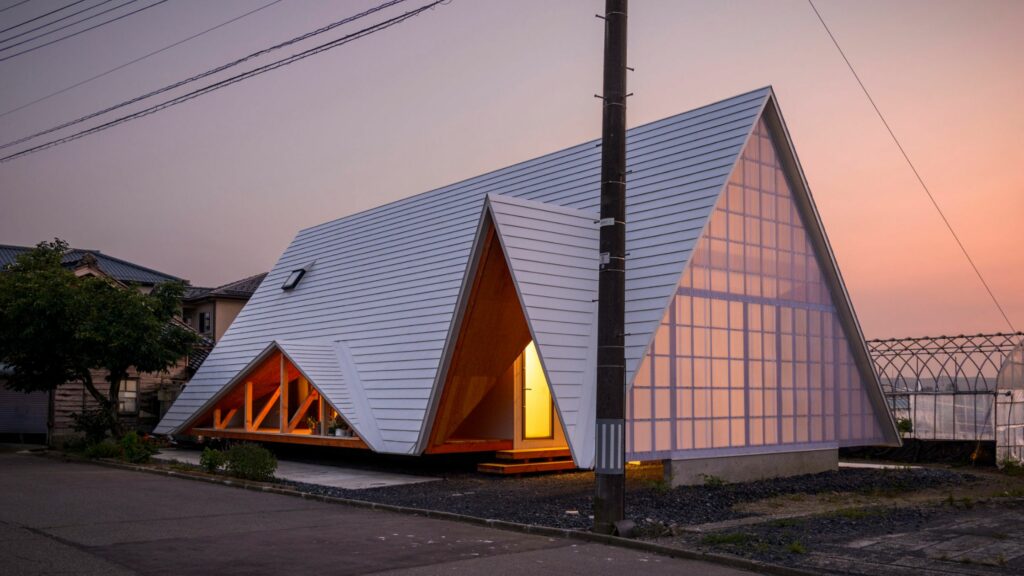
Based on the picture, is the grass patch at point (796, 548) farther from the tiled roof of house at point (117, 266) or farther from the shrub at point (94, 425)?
the tiled roof of house at point (117, 266)

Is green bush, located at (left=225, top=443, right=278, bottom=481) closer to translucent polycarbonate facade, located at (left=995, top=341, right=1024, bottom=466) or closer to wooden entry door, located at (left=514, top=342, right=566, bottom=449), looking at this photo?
wooden entry door, located at (left=514, top=342, right=566, bottom=449)

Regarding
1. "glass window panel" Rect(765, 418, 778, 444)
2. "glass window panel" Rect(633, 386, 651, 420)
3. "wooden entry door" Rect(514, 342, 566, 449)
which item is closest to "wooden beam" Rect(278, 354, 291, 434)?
"wooden entry door" Rect(514, 342, 566, 449)

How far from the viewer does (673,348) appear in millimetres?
16812

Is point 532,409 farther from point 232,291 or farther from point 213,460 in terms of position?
point 232,291

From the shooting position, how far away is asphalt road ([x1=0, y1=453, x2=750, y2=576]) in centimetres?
924

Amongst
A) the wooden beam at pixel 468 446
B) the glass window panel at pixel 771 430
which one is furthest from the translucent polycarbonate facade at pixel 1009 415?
the wooden beam at pixel 468 446

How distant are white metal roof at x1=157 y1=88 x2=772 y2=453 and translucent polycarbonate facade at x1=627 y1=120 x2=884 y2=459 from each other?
0.66m

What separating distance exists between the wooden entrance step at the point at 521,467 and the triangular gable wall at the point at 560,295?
3.71m

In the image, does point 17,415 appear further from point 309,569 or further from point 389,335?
point 309,569

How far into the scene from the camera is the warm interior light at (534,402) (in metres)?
20.7

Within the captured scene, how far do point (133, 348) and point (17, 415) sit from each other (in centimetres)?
1209

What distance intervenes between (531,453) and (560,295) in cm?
452

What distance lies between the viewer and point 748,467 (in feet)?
59.2

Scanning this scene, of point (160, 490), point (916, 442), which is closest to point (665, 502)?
point (160, 490)
